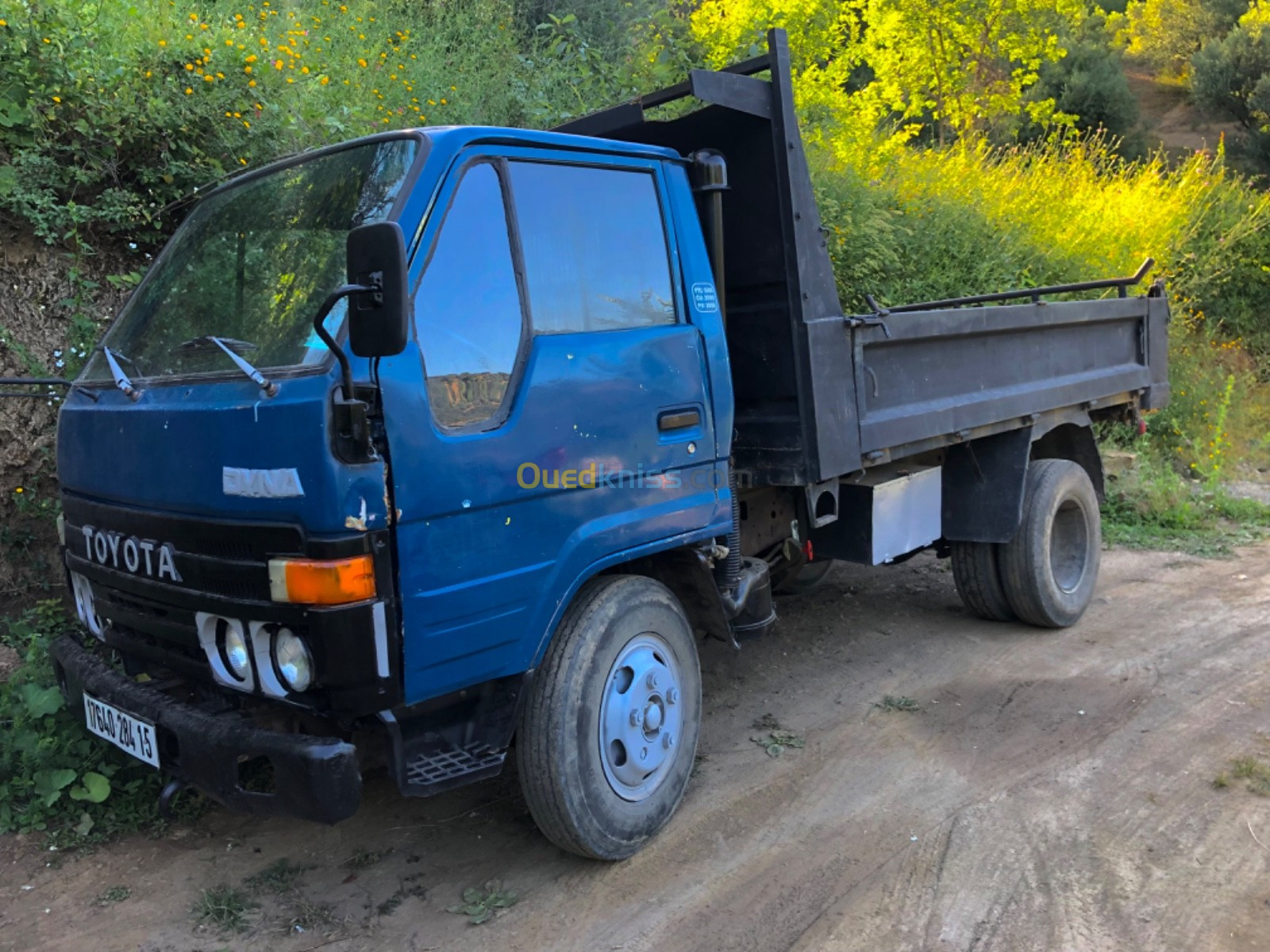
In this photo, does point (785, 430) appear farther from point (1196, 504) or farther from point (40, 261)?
point (1196, 504)

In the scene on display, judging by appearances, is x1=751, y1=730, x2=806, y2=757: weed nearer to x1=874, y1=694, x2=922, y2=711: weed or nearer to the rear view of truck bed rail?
x1=874, y1=694, x2=922, y2=711: weed

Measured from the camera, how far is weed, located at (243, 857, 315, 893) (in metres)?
3.08

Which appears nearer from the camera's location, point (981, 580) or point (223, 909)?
point (223, 909)

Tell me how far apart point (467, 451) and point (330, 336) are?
0.47m

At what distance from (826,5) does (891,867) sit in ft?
37.9

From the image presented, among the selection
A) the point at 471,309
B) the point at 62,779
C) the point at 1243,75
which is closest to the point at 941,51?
the point at 1243,75

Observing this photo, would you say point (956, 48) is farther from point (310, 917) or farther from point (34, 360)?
point (310, 917)

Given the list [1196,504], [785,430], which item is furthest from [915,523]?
[1196,504]

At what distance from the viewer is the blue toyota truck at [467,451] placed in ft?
8.05

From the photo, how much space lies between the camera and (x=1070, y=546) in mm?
5668

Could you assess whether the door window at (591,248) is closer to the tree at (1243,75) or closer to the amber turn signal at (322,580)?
the amber turn signal at (322,580)

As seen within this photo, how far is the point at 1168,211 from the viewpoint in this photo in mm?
11828

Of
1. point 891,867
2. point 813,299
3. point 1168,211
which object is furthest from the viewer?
point 1168,211

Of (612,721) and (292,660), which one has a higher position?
(292,660)
